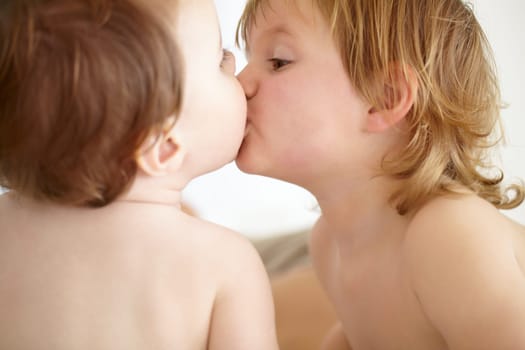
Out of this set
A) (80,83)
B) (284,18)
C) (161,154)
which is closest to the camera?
(80,83)

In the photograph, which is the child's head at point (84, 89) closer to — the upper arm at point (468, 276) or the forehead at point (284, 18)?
the forehead at point (284, 18)

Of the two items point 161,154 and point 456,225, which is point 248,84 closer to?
point 161,154

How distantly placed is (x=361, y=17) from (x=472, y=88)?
0.22 metres

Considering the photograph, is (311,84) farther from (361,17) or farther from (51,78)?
(51,78)

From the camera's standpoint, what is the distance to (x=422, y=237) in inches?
38.1

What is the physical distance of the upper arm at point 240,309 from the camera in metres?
0.87

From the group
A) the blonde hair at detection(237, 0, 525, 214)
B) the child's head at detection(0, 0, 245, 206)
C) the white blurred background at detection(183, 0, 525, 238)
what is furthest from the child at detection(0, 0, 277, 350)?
the white blurred background at detection(183, 0, 525, 238)

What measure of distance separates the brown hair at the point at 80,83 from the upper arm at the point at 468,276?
43 cm

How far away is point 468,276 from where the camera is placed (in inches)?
35.6

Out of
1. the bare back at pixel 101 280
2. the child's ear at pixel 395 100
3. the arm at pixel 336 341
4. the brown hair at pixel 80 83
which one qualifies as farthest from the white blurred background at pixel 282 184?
the brown hair at pixel 80 83

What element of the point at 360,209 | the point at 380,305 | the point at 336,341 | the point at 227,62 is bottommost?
the point at 336,341

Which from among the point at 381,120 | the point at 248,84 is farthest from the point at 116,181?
the point at 381,120

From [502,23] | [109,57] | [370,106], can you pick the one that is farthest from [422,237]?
[502,23]

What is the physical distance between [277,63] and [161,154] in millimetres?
320
